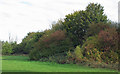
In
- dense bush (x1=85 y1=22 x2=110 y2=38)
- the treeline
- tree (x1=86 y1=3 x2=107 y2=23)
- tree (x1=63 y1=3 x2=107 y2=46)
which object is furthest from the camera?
tree (x1=86 y1=3 x2=107 y2=23)

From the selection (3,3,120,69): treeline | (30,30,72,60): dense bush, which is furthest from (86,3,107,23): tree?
(30,30,72,60): dense bush

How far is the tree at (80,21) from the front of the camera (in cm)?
2598

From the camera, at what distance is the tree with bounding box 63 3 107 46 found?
1023 inches

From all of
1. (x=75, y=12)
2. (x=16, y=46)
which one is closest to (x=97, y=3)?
(x=75, y=12)

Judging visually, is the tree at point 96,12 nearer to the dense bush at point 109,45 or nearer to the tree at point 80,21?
the tree at point 80,21

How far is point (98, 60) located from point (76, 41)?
801cm

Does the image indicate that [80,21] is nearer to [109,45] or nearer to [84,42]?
[84,42]

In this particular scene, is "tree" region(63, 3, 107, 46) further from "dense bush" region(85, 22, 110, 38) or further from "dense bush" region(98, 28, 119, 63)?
"dense bush" region(98, 28, 119, 63)

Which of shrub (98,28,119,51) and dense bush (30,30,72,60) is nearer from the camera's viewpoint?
shrub (98,28,119,51)

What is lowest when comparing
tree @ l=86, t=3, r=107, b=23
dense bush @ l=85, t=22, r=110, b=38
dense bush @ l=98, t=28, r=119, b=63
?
dense bush @ l=98, t=28, r=119, b=63

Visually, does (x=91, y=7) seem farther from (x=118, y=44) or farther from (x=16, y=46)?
(x=16, y=46)

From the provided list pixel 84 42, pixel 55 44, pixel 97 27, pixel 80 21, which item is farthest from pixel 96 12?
pixel 55 44

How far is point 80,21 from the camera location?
86.1 feet

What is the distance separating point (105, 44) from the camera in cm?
1942
